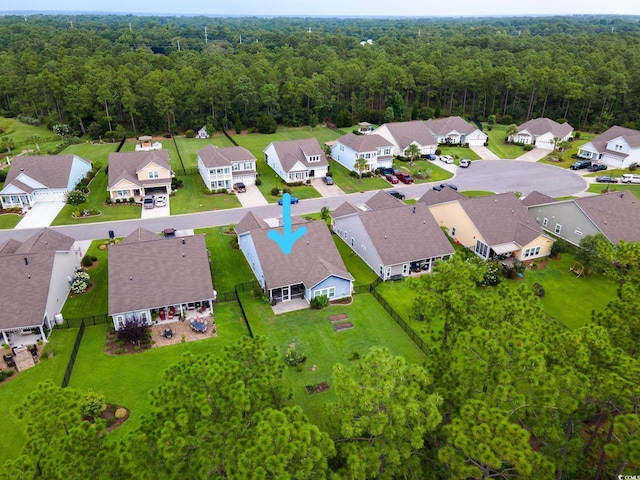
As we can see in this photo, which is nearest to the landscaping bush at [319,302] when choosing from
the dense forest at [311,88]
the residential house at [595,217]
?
the residential house at [595,217]

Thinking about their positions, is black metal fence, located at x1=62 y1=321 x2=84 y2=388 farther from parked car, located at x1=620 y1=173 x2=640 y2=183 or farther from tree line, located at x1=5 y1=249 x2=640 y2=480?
parked car, located at x1=620 y1=173 x2=640 y2=183

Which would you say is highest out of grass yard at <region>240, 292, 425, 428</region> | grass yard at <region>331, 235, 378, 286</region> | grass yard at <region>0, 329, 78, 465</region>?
grass yard at <region>0, 329, 78, 465</region>

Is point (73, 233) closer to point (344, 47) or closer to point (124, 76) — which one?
point (124, 76)

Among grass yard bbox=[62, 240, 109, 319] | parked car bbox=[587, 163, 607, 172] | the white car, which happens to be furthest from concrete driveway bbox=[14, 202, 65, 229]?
parked car bbox=[587, 163, 607, 172]

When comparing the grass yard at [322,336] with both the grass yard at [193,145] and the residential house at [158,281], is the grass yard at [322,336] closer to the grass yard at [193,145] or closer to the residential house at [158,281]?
the residential house at [158,281]

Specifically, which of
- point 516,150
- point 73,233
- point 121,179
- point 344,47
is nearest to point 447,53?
point 344,47

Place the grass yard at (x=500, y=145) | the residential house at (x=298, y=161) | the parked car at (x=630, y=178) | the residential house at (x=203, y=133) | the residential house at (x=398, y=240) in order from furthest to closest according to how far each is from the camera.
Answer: the residential house at (x=203, y=133) → the grass yard at (x=500, y=145) → the parked car at (x=630, y=178) → the residential house at (x=298, y=161) → the residential house at (x=398, y=240)
